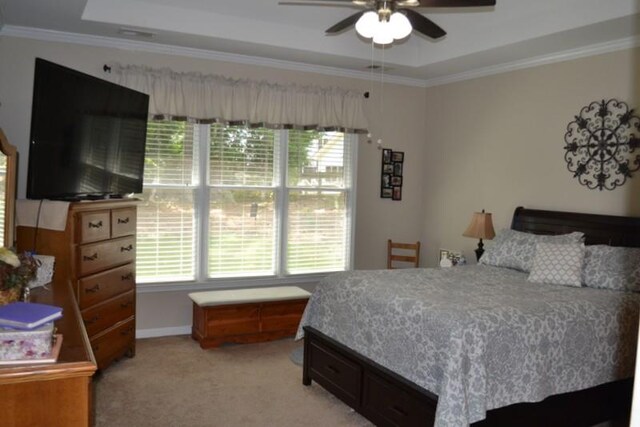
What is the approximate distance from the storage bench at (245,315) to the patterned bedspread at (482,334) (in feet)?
3.64

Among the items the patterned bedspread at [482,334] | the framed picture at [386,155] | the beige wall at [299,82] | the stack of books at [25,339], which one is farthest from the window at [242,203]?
the stack of books at [25,339]

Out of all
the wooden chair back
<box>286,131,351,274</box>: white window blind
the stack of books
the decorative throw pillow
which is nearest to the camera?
the stack of books

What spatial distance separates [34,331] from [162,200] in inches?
126

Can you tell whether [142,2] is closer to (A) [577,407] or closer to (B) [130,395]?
(B) [130,395]

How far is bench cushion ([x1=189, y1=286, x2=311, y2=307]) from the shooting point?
175 inches

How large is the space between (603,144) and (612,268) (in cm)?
111

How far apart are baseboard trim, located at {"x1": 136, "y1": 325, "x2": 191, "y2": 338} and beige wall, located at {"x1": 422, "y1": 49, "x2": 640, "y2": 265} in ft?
8.91

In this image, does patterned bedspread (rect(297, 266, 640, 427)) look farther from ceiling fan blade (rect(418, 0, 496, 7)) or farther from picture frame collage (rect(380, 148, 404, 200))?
picture frame collage (rect(380, 148, 404, 200))

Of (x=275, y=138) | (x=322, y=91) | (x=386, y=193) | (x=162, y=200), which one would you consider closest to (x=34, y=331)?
(x=162, y=200)

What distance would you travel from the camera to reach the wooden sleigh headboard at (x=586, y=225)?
3.89 metres

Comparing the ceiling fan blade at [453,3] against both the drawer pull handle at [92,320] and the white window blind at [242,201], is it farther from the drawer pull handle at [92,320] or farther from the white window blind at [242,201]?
the drawer pull handle at [92,320]

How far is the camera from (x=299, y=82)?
5234 mm

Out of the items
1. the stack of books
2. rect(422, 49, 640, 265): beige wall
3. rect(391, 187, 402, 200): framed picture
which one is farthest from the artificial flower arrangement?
rect(391, 187, 402, 200): framed picture

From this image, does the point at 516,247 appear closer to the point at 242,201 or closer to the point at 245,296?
the point at 245,296
